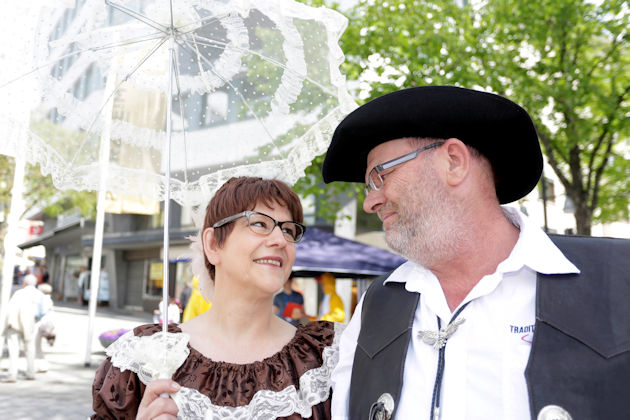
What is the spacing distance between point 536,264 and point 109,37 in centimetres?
194

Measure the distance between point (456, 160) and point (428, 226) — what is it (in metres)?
0.27

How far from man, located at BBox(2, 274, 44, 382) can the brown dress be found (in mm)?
7282

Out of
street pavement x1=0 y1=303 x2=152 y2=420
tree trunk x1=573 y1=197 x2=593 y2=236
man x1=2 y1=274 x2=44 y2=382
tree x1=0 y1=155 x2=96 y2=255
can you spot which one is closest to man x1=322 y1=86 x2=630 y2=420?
street pavement x1=0 y1=303 x2=152 y2=420

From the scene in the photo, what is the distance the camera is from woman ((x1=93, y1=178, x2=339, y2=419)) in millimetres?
2154

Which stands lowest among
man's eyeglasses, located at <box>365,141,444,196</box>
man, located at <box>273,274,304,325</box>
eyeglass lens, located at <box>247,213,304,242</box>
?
man, located at <box>273,274,304,325</box>

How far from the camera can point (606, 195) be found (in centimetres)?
1353

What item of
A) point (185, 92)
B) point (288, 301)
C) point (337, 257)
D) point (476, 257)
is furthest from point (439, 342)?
point (288, 301)

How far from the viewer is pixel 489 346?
1.75 metres

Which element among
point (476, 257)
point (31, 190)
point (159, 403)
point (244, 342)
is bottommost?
point (159, 403)

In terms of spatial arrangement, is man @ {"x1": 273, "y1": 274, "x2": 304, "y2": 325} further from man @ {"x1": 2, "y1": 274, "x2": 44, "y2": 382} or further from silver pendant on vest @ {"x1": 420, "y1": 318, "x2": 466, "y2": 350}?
silver pendant on vest @ {"x1": 420, "y1": 318, "x2": 466, "y2": 350}

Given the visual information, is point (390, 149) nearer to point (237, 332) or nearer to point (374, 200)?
point (374, 200)

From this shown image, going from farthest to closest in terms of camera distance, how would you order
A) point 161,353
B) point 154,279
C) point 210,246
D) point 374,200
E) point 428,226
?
point 154,279 < point 210,246 < point 374,200 < point 428,226 < point 161,353

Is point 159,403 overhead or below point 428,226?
below

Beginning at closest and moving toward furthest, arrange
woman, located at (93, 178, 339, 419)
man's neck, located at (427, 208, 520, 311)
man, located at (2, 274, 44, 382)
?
1. man's neck, located at (427, 208, 520, 311)
2. woman, located at (93, 178, 339, 419)
3. man, located at (2, 274, 44, 382)
